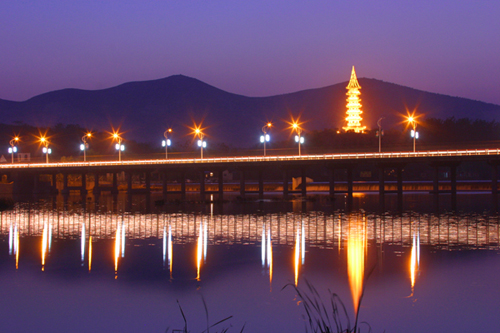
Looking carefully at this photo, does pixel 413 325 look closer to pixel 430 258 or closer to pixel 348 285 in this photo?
pixel 348 285

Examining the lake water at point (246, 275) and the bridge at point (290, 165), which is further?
the bridge at point (290, 165)

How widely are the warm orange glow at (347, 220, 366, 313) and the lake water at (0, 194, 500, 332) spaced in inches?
2.4

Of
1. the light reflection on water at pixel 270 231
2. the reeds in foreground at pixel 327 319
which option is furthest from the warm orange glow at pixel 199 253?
the reeds in foreground at pixel 327 319

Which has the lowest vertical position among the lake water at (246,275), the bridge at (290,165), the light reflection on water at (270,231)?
the lake water at (246,275)

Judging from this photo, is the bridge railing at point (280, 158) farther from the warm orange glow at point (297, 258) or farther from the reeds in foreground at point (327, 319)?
the reeds in foreground at point (327, 319)

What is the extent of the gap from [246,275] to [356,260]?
18.6 feet

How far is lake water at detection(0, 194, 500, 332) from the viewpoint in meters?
17.7

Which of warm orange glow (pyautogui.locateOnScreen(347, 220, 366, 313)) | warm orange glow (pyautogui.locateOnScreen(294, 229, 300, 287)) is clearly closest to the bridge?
warm orange glow (pyautogui.locateOnScreen(347, 220, 366, 313))

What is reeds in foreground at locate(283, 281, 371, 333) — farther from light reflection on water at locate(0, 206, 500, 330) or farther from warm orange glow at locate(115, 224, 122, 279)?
warm orange glow at locate(115, 224, 122, 279)

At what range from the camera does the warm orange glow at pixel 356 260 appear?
A: 20.6m

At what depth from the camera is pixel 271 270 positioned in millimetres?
24297

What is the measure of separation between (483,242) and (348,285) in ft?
44.8

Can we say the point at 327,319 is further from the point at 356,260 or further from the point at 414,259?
the point at 414,259

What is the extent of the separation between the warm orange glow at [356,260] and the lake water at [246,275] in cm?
6
